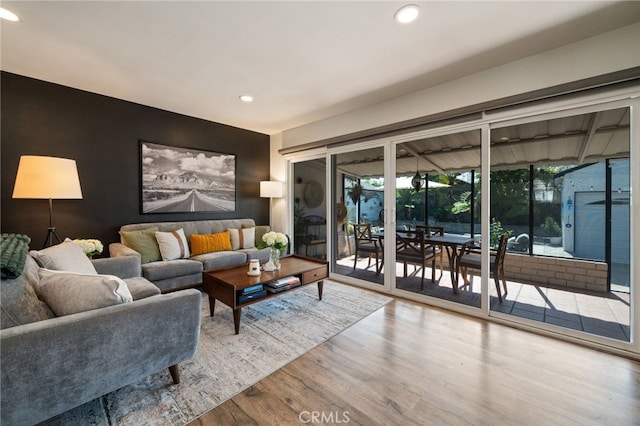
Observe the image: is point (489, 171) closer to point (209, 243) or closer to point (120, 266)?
point (209, 243)

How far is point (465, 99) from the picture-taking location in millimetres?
2721

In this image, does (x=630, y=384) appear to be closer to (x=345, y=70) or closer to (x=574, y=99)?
(x=574, y=99)

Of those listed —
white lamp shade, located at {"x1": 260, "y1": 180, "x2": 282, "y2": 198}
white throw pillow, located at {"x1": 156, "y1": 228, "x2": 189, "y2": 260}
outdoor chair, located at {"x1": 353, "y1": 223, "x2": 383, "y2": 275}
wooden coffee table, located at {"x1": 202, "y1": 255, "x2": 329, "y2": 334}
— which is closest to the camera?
wooden coffee table, located at {"x1": 202, "y1": 255, "x2": 329, "y2": 334}

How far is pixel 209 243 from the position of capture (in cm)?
374

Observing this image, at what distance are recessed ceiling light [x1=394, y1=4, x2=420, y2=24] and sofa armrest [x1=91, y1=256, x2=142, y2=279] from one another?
3210 mm

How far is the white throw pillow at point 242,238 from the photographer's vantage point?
4074 millimetres

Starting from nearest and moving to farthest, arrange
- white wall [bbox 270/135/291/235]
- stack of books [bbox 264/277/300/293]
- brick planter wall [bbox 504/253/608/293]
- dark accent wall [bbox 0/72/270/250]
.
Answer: brick planter wall [bbox 504/253/608/293] → stack of books [bbox 264/277/300/293] → dark accent wall [bbox 0/72/270/250] → white wall [bbox 270/135/291/235]

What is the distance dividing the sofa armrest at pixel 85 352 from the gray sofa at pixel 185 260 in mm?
1561

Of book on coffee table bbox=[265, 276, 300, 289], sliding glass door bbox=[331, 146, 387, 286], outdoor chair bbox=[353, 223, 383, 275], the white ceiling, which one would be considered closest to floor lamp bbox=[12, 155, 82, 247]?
the white ceiling

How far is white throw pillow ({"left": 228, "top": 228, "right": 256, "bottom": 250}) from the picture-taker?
4.07 metres

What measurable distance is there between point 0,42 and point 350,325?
3.98 m

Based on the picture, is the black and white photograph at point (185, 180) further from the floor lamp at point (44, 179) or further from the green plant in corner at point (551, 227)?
the green plant in corner at point (551, 227)

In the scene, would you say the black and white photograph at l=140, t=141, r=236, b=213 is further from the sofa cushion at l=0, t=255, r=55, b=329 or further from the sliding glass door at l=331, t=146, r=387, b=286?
the sofa cushion at l=0, t=255, r=55, b=329

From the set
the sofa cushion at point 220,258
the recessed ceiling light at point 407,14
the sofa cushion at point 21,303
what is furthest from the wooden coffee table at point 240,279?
the recessed ceiling light at point 407,14
